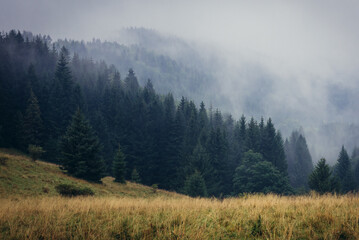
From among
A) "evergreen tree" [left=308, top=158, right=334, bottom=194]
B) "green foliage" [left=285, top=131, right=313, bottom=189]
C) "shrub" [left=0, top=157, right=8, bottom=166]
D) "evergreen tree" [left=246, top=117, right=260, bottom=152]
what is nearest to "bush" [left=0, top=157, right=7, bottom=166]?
"shrub" [left=0, top=157, right=8, bottom=166]

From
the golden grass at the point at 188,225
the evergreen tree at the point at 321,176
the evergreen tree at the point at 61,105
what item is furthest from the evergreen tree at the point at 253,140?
the golden grass at the point at 188,225

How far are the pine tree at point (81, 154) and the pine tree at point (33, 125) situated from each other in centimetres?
2805

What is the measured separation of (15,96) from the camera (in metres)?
65.4

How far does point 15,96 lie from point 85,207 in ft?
254

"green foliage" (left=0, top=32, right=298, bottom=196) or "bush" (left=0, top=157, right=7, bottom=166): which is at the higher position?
"green foliage" (left=0, top=32, right=298, bottom=196)

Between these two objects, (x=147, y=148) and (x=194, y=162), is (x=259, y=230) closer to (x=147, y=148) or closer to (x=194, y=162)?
(x=194, y=162)

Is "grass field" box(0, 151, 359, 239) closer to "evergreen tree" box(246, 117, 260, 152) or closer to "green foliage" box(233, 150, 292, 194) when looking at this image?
"green foliage" box(233, 150, 292, 194)

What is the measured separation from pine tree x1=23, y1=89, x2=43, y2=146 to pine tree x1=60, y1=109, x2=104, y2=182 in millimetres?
28052

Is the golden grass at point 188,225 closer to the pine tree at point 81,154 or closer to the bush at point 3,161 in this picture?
the bush at point 3,161

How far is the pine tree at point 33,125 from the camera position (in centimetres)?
5227

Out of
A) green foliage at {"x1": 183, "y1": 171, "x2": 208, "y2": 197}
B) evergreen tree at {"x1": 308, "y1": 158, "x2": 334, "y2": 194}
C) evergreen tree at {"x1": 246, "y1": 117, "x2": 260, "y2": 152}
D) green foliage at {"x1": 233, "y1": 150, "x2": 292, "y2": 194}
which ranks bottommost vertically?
green foliage at {"x1": 183, "y1": 171, "x2": 208, "y2": 197}

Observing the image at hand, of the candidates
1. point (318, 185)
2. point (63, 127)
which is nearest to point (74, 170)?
point (63, 127)

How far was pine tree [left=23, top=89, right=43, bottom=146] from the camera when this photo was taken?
52269 mm

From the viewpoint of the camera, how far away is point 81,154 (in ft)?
99.1
